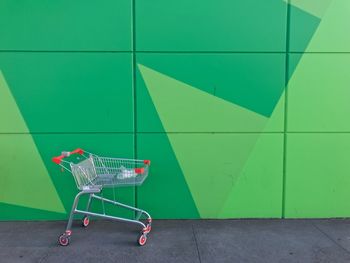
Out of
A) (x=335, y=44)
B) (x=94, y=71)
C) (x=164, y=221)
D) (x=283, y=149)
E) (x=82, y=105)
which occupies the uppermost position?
(x=335, y=44)

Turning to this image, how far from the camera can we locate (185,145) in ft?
15.0

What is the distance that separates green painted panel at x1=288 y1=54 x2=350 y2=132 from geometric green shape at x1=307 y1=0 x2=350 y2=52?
0.32 feet

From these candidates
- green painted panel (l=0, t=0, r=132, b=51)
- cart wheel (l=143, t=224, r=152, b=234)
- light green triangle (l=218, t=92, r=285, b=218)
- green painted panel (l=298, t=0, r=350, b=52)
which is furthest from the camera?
light green triangle (l=218, t=92, r=285, b=218)

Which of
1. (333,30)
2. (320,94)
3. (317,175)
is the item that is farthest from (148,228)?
(333,30)

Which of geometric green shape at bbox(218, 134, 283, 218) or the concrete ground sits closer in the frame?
the concrete ground

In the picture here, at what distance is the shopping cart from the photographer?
3.90 metres

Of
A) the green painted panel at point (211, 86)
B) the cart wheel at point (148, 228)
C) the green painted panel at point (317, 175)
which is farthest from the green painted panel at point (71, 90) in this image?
the green painted panel at point (317, 175)

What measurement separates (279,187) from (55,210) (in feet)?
9.32

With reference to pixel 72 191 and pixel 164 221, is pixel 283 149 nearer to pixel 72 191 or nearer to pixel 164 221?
pixel 164 221

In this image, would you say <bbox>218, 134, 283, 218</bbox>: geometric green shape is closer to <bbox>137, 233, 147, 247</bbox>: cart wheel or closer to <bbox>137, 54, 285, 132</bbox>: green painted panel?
<bbox>137, 54, 285, 132</bbox>: green painted panel

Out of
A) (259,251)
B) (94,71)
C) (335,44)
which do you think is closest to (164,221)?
(259,251)

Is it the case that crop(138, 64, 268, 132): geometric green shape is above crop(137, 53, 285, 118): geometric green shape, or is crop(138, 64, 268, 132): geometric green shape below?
below

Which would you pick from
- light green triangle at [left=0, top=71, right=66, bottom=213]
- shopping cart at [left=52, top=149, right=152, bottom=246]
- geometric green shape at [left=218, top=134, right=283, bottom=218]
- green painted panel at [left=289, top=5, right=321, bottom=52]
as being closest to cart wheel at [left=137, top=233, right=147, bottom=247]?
shopping cart at [left=52, top=149, right=152, bottom=246]

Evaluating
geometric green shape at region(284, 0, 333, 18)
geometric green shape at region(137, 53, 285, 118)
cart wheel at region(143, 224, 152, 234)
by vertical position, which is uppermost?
geometric green shape at region(284, 0, 333, 18)
